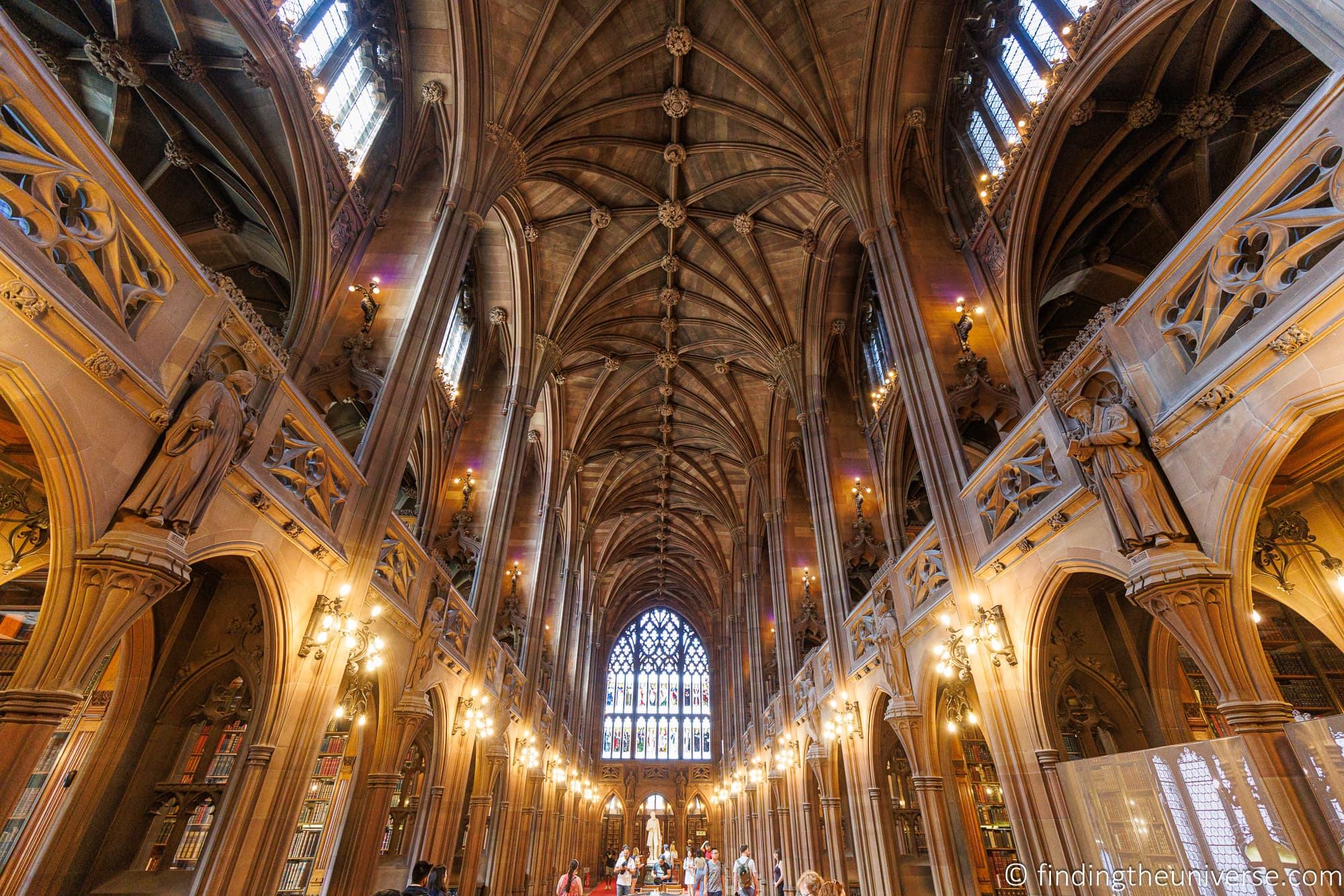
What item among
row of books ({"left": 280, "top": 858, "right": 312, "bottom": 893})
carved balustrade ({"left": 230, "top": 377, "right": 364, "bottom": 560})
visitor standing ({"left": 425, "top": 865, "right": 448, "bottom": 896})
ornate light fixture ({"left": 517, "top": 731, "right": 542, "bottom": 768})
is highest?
carved balustrade ({"left": 230, "top": 377, "right": 364, "bottom": 560})

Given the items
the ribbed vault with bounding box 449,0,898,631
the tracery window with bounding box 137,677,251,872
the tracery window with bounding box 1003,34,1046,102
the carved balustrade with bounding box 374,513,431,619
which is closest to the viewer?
the tracery window with bounding box 137,677,251,872

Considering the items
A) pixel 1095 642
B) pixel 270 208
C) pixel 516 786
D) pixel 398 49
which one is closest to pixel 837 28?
pixel 398 49

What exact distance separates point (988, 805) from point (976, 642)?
24.0ft

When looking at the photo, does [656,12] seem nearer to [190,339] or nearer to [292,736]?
[190,339]

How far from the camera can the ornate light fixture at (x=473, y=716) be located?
13461 mm

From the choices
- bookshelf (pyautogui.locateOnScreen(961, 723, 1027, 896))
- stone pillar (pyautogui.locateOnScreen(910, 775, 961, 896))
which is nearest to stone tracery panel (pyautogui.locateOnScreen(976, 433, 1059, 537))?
stone pillar (pyautogui.locateOnScreen(910, 775, 961, 896))

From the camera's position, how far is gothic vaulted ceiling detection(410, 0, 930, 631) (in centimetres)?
1442

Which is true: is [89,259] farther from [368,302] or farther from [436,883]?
[436,883]

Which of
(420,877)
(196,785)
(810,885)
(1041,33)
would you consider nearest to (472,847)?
(196,785)

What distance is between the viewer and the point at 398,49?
1230 centimetres

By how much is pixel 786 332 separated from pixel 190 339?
17.4 m

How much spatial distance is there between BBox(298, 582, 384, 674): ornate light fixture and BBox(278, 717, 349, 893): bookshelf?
5981mm

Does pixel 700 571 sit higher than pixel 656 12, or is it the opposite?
pixel 656 12

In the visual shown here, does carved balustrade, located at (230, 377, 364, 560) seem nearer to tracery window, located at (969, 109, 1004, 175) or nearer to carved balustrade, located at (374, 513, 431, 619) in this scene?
carved balustrade, located at (374, 513, 431, 619)
